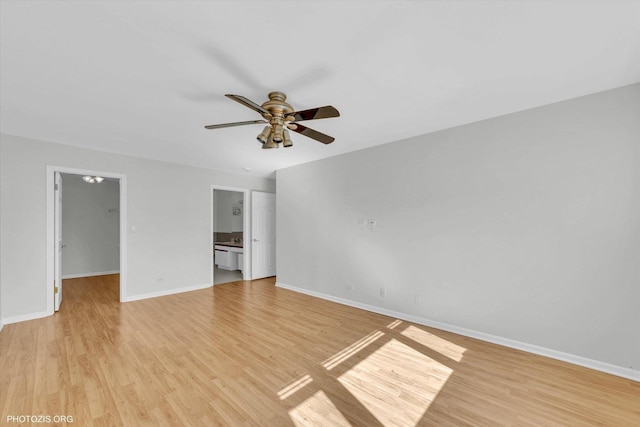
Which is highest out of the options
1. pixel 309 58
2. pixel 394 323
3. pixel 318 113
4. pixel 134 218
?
pixel 309 58

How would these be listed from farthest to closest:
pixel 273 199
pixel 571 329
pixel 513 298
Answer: pixel 273 199 → pixel 513 298 → pixel 571 329

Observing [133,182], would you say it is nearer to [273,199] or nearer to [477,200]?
[273,199]

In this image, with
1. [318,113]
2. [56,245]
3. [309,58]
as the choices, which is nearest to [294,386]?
[318,113]

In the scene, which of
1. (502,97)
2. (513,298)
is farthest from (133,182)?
(513,298)

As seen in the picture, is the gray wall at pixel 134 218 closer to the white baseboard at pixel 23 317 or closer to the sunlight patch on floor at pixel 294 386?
the white baseboard at pixel 23 317

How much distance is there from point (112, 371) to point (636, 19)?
16.1 feet

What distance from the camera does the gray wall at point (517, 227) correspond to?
2385 mm

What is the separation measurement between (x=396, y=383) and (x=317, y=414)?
78 centimetres

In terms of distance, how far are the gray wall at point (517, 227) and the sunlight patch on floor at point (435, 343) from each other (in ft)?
1.08

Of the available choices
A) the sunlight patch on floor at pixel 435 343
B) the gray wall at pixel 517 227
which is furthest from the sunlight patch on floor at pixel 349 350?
the gray wall at pixel 517 227

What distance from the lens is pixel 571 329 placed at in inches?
100

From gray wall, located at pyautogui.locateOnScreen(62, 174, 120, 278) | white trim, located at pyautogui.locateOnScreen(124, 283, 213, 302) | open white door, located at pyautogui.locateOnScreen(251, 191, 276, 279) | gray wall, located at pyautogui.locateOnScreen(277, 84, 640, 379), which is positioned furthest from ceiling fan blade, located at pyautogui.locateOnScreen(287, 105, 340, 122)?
gray wall, located at pyautogui.locateOnScreen(62, 174, 120, 278)

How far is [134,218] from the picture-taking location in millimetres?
4586

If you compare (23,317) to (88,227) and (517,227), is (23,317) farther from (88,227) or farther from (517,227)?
(517,227)
